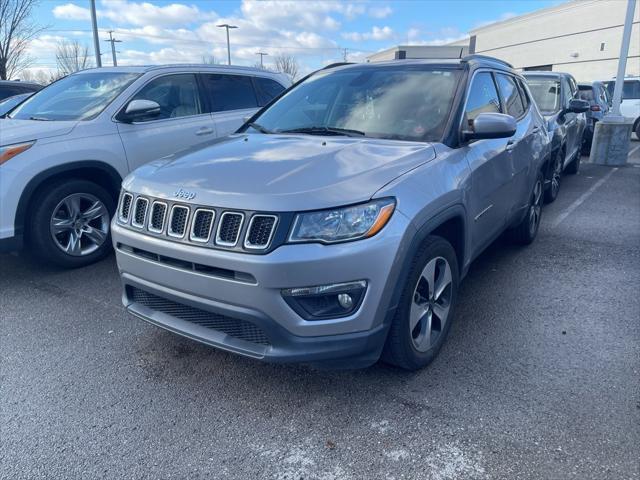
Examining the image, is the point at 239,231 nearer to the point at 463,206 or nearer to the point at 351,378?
the point at 351,378

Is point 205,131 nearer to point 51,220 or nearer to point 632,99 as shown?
point 51,220

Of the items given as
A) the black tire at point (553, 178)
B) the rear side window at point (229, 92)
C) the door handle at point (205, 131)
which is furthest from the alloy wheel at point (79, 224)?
the black tire at point (553, 178)

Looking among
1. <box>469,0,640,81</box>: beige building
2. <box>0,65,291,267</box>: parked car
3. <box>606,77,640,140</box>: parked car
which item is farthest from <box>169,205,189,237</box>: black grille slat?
<box>469,0,640,81</box>: beige building

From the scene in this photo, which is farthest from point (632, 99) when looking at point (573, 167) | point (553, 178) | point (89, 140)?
point (89, 140)

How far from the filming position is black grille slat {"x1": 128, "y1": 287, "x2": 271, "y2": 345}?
2.45 meters

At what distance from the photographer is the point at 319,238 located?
231 centimetres

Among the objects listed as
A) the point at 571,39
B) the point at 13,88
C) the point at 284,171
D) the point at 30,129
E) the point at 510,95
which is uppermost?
the point at 571,39

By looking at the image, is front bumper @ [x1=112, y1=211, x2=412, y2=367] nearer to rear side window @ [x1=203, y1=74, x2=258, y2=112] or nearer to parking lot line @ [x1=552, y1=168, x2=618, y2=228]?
rear side window @ [x1=203, y1=74, x2=258, y2=112]

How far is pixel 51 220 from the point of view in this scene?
4473 mm

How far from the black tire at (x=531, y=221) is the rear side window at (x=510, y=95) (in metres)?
0.82

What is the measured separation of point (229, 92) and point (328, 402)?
4.48 m

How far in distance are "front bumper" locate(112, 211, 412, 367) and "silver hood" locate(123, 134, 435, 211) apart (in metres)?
0.23

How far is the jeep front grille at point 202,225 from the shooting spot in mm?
2427

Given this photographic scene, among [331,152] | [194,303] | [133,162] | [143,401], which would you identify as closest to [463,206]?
[331,152]
